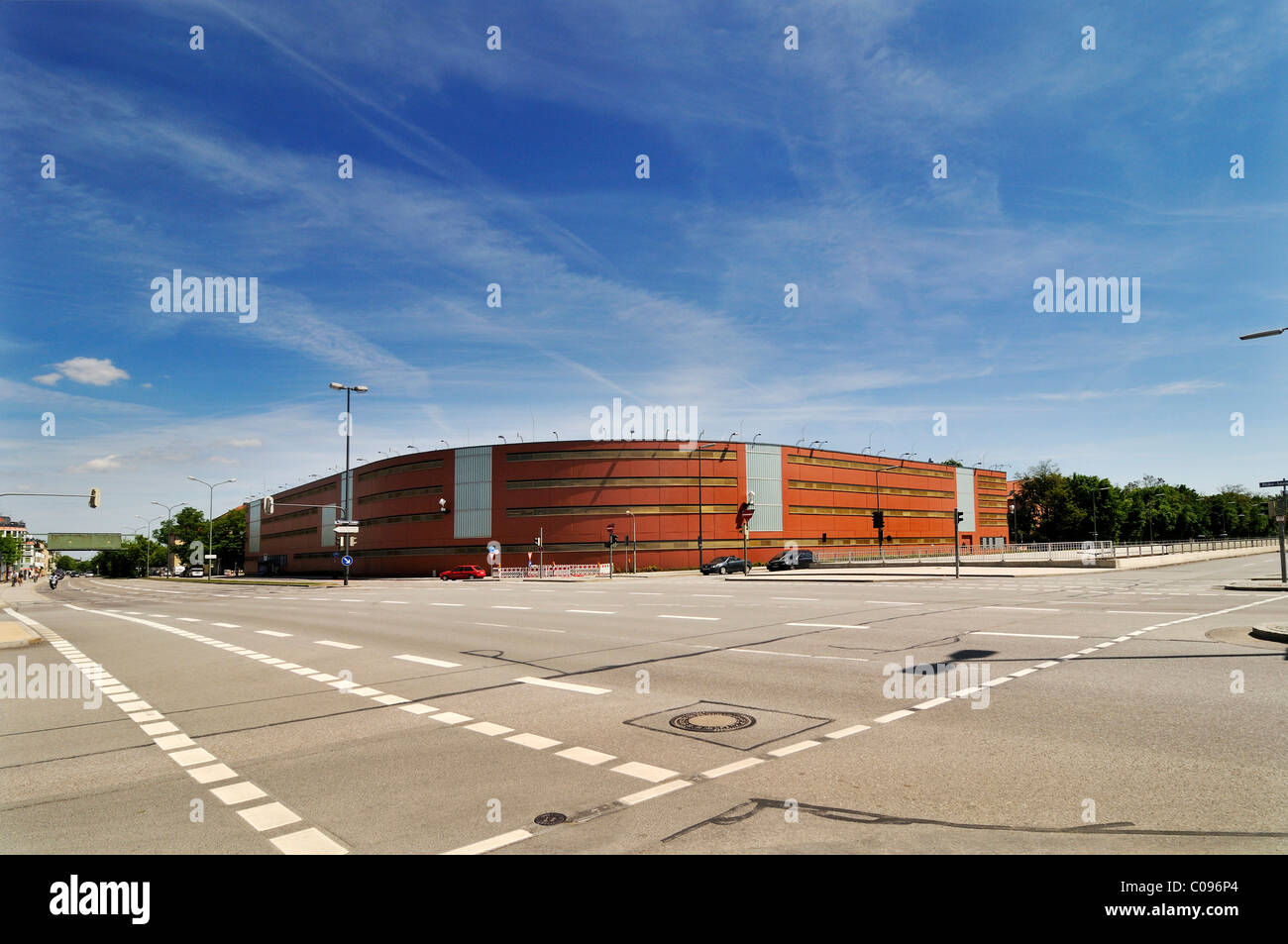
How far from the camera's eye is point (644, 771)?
6.03m

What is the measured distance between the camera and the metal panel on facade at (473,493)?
71312 mm

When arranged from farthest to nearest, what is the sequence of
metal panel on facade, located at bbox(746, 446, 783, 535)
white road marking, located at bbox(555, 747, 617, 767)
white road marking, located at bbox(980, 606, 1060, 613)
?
metal panel on facade, located at bbox(746, 446, 783, 535)
white road marking, located at bbox(980, 606, 1060, 613)
white road marking, located at bbox(555, 747, 617, 767)

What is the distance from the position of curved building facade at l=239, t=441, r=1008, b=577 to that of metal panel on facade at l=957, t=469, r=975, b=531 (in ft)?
63.6

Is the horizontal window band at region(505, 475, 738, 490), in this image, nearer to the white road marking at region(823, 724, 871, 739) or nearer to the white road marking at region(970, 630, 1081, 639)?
the white road marking at region(970, 630, 1081, 639)

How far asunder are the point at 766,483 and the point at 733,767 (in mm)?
70590

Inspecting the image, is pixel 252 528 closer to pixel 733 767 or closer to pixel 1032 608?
pixel 1032 608

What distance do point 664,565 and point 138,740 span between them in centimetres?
6309

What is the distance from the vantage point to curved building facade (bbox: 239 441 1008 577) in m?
69.7

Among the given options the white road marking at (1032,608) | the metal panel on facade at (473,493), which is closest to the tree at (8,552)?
the metal panel on facade at (473,493)

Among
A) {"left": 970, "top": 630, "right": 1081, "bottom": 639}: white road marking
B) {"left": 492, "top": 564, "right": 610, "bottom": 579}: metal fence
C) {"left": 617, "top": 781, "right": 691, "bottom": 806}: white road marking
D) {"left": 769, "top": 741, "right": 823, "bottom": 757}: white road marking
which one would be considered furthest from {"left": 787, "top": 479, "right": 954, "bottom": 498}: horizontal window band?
{"left": 617, "top": 781, "right": 691, "bottom": 806}: white road marking

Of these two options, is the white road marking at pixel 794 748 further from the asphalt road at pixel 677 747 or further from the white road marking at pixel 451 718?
the white road marking at pixel 451 718

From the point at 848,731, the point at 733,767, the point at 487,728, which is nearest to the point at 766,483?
the point at 848,731

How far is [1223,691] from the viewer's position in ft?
27.3

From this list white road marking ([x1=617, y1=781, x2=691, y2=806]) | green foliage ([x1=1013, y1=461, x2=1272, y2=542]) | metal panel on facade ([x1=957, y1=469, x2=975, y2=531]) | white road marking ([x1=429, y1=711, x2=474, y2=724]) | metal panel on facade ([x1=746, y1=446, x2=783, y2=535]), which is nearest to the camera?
white road marking ([x1=617, y1=781, x2=691, y2=806])
